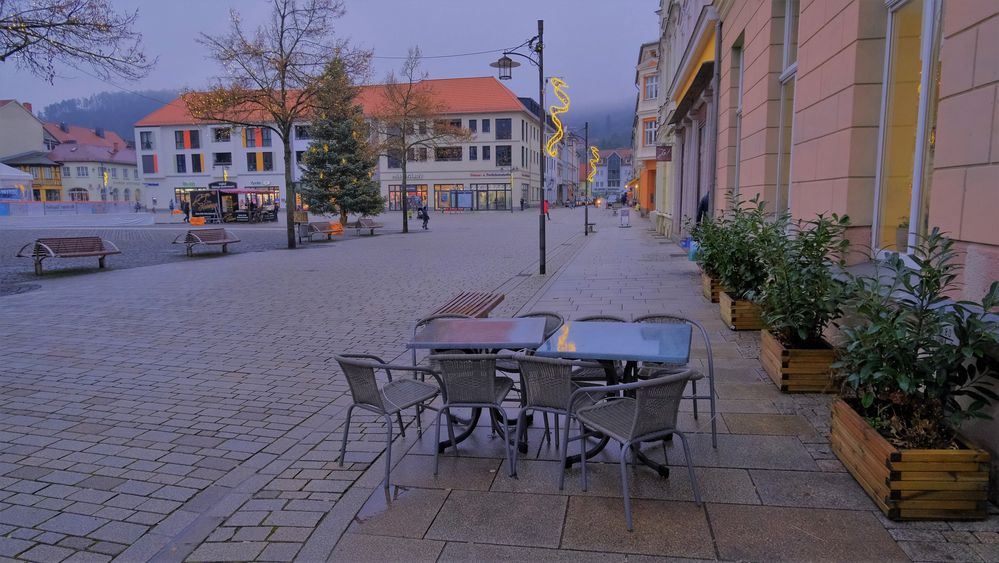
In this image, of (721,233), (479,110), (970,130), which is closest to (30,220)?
(479,110)

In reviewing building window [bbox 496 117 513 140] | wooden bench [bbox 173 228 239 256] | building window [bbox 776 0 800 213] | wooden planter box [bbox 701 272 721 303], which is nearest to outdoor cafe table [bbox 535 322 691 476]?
building window [bbox 776 0 800 213]

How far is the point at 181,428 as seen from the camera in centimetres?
495

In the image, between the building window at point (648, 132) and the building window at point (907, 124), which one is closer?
the building window at point (907, 124)

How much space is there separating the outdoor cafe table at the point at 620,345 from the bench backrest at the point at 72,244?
50.5 ft

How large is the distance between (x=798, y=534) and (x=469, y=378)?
195cm

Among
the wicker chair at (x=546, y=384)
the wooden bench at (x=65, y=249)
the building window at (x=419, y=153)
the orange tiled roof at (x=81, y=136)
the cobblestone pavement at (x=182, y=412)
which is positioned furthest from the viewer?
the orange tiled roof at (x=81, y=136)

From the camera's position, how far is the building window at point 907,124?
4723 mm

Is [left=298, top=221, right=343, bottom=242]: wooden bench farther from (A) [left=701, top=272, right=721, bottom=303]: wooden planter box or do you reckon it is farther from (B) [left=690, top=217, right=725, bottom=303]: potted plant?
(A) [left=701, top=272, right=721, bottom=303]: wooden planter box

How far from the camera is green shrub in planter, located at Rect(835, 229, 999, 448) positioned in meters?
3.15

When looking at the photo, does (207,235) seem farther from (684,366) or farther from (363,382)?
(684,366)

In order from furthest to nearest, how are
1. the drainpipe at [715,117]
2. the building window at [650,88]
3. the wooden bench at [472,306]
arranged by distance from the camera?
the building window at [650,88] → the drainpipe at [715,117] → the wooden bench at [472,306]

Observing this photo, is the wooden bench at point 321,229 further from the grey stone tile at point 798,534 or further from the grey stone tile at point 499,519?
the grey stone tile at point 798,534

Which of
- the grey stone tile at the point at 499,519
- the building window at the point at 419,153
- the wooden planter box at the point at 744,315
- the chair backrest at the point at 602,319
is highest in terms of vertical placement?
the building window at the point at 419,153

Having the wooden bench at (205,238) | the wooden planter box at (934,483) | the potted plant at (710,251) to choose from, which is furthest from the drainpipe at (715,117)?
the wooden bench at (205,238)
